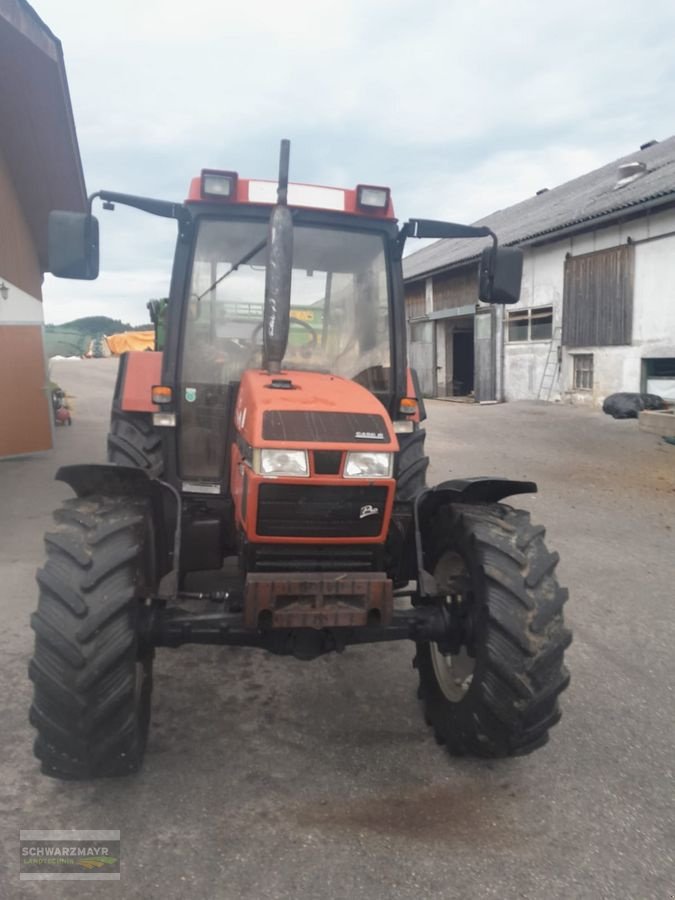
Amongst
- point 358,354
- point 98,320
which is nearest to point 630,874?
point 358,354

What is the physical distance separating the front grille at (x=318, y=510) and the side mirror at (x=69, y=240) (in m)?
1.61

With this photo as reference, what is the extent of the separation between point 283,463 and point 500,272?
183cm

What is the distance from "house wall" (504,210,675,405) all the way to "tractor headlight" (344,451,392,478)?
13568 millimetres

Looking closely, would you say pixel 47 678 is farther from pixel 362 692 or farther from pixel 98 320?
pixel 98 320

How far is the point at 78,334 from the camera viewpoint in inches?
1442

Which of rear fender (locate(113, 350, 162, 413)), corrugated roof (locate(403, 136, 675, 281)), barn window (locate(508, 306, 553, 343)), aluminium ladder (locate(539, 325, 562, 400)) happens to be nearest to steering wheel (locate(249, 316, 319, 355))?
rear fender (locate(113, 350, 162, 413))

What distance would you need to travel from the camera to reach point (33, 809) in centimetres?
266

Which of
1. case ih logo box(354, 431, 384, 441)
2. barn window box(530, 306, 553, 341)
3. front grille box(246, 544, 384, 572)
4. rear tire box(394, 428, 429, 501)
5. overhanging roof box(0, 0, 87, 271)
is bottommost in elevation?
front grille box(246, 544, 384, 572)

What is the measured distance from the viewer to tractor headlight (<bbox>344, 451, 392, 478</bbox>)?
2855 millimetres

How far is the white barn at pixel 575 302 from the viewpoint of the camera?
49.2 ft

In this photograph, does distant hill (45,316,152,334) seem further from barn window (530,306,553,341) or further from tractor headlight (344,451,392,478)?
tractor headlight (344,451,392,478)

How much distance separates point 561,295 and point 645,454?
781cm

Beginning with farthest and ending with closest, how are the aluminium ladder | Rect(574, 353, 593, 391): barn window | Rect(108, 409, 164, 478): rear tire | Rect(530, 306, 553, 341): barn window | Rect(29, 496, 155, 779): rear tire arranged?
Rect(530, 306, 553, 341): barn window < the aluminium ladder < Rect(574, 353, 593, 391): barn window < Rect(108, 409, 164, 478): rear tire < Rect(29, 496, 155, 779): rear tire

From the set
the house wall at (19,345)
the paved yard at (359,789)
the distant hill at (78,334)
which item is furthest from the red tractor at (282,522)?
the distant hill at (78,334)
